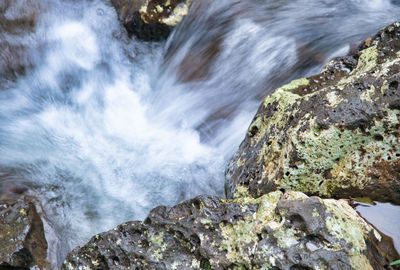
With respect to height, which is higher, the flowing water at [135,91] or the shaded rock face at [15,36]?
the shaded rock face at [15,36]

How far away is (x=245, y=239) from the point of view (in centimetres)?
206

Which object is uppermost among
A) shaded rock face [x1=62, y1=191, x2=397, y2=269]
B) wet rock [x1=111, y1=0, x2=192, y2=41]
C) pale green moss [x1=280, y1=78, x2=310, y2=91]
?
wet rock [x1=111, y1=0, x2=192, y2=41]

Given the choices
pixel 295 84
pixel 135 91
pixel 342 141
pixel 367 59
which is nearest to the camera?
pixel 342 141

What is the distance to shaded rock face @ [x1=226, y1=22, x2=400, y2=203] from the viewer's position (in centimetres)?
215

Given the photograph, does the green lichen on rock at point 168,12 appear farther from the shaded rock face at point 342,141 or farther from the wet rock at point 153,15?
the shaded rock face at point 342,141

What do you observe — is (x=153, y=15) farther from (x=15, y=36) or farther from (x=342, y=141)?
(x=342, y=141)

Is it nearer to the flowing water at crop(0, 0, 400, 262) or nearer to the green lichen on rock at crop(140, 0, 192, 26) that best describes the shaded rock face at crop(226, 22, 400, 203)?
the flowing water at crop(0, 0, 400, 262)

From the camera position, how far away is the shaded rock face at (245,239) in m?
1.86

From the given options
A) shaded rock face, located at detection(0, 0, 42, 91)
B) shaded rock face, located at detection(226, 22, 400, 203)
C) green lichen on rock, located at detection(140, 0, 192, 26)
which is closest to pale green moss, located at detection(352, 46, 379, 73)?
shaded rock face, located at detection(226, 22, 400, 203)

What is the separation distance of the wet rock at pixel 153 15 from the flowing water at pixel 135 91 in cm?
14

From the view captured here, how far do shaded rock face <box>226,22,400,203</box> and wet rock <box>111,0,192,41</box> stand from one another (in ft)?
8.50

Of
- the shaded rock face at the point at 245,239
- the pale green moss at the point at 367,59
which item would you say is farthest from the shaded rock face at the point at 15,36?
the pale green moss at the point at 367,59

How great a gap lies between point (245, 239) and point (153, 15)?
3.50 metres

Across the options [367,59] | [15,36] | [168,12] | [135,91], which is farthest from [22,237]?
[367,59]
